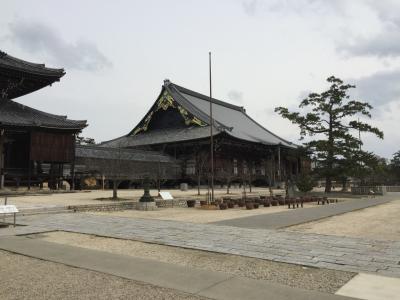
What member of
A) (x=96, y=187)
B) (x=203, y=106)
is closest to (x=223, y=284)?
(x=96, y=187)

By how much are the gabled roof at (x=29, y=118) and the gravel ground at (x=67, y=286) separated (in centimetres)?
2635

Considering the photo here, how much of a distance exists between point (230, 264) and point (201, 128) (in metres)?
42.9

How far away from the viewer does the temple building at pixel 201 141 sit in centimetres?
4769

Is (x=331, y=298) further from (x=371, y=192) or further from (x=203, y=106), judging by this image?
(x=203, y=106)

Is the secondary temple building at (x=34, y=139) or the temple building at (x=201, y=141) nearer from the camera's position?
the secondary temple building at (x=34, y=139)

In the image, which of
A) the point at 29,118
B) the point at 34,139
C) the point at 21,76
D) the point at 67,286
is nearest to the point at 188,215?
the point at 67,286

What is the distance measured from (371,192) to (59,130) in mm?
29854

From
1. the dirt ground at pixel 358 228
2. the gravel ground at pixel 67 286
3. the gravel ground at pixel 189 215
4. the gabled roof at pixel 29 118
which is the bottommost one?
the gravel ground at pixel 67 286

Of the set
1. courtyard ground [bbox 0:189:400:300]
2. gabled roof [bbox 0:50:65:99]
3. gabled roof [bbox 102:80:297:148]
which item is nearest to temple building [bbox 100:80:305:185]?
gabled roof [bbox 102:80:297:148]

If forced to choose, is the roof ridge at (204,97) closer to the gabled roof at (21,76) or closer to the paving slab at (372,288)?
the gabled roof at (21,76)

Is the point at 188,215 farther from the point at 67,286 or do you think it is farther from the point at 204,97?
the point at 204,97

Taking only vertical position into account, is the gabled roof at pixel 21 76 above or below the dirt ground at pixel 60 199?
above

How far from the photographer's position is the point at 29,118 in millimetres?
33000

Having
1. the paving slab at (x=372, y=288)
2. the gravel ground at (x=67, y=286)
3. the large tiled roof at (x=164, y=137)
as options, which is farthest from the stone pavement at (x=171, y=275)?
the large tiled roof at (x=164, y=137)
